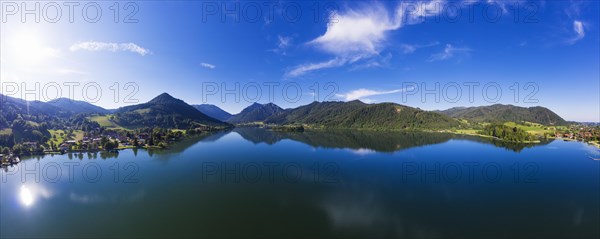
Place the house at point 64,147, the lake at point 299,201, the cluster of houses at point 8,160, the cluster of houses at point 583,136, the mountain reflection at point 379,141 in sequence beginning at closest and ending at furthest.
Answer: the lake at point 299,201
the cluster of houses at point 8,160
the house at point 64,147
the mountain reflection at point 379,141
the cluster of houses at point 583,136

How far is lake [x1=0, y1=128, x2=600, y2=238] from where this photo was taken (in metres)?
23.8

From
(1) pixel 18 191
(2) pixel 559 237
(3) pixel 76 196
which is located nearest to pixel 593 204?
(2) pixel 559 237

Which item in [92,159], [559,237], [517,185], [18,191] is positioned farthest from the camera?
[92,159]

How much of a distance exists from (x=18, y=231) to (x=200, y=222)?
18.3 m

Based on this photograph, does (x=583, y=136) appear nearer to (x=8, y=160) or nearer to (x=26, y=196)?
(x=26, y=196)

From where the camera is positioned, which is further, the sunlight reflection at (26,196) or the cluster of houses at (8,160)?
the cluster of houses at (8,160)

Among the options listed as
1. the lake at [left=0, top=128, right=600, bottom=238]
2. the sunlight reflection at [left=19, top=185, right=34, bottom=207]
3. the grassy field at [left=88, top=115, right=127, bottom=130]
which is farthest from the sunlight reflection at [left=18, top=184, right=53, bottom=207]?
the grassy field at [left=88, top=115, right=127, bottom=130]

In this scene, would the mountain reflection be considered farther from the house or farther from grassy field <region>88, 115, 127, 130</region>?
grassy field <region>88, 115, 127, 130</region>

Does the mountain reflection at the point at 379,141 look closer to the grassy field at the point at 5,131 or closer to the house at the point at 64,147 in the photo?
the house at the point at 64,147

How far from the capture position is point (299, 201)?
31.7 meters

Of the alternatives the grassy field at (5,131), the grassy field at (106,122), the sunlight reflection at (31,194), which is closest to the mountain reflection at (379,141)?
the sunlight reflection at (31,194)

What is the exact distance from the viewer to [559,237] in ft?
73.5

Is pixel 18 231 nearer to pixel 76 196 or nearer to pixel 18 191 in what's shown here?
pixel 76 196

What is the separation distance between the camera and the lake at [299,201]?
2383 centimetres
